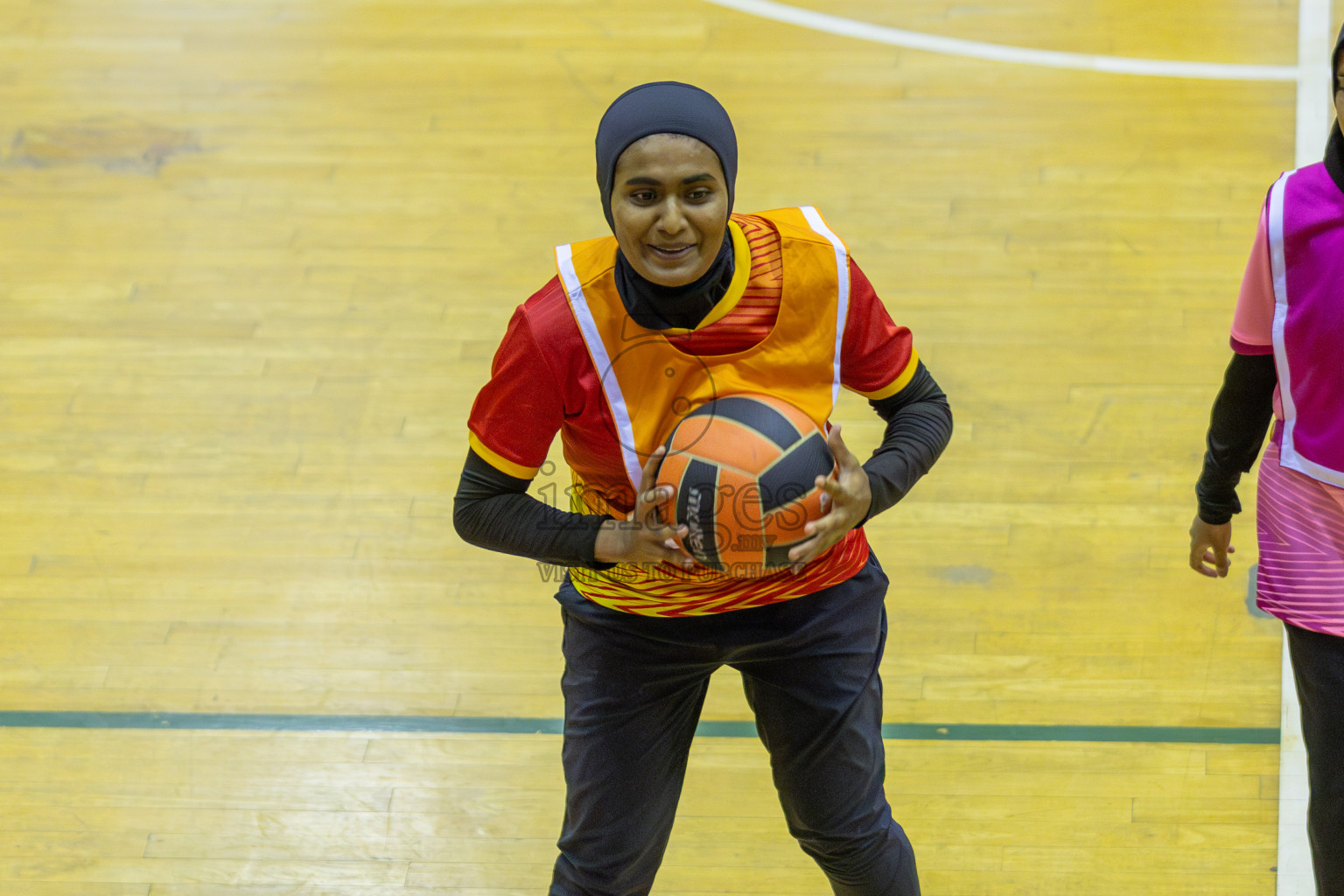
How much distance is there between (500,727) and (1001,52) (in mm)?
3493

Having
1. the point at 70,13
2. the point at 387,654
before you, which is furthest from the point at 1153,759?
the point at 70,13

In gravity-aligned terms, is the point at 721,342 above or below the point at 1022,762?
above

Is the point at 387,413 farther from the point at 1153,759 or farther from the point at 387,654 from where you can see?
the point at 1153,759

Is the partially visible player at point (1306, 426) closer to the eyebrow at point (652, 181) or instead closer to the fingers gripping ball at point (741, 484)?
the fingers gripping ball at point (741, 484)

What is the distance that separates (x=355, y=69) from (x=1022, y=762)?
3.85m

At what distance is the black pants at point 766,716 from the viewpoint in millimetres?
2125

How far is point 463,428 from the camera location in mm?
3977

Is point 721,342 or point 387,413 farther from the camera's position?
point 387,413

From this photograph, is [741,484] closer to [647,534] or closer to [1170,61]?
[647,534]

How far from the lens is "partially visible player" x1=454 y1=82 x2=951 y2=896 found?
1.94m

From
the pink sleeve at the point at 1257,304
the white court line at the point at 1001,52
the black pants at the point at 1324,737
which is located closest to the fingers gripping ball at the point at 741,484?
the pink sleeve at the point at 1257,304

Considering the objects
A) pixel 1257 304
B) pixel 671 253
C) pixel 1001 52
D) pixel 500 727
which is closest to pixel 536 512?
pixel 671 253

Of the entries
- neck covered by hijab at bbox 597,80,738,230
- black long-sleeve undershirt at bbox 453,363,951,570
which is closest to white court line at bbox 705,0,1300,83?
black long-sleeve undershirt at bbox 453,363,951,570

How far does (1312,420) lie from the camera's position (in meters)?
1.97
